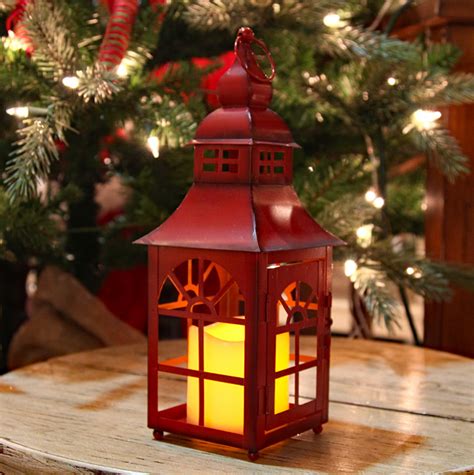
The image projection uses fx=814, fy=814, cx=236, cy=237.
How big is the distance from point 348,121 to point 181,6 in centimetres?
34

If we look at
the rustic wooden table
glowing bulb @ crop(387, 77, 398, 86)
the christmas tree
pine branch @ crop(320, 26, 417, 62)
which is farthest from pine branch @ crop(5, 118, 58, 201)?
glowing bulb @ crop(387, 77, 398, 86)

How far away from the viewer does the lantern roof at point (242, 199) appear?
0.76 metres

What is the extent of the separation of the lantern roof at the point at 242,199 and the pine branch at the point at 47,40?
0.33m

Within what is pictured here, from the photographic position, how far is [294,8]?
121 cm

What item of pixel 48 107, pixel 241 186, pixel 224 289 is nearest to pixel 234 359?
pixel 224 289

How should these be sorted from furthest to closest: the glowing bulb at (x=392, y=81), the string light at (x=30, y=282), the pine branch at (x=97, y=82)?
the string light at (x=30, y=282)
the glowing bulb at (x=392, y=81)
the pine branch at (x=97, y=82)

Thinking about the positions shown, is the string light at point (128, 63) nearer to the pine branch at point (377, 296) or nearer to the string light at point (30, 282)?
the pine branch at point (377, 296)

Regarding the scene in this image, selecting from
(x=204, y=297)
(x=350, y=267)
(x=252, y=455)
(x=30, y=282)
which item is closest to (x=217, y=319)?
(x=204, y=297)

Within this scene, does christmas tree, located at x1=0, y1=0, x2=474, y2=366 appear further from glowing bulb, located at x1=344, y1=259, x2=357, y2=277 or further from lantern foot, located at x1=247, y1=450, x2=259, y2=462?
lantern foot, located at x1=247, y1=450, x2=259, y2=462

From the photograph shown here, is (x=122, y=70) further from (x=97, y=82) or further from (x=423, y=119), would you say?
(x=423, y=119)

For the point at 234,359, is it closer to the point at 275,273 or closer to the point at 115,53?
the point at 275,273

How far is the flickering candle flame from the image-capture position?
2.65ft

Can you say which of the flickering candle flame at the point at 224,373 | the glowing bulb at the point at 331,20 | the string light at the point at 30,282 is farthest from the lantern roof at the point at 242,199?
the string light at the point at 30,282

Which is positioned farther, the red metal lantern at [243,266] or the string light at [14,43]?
the string light at [14,43]
